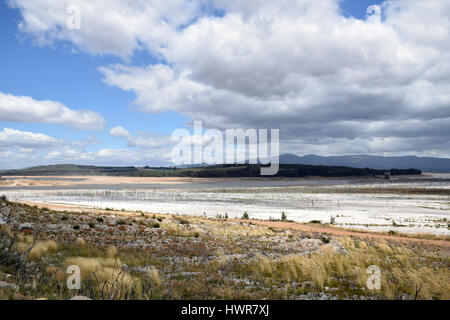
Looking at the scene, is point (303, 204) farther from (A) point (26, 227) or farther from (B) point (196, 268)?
(B) point (196, 268)

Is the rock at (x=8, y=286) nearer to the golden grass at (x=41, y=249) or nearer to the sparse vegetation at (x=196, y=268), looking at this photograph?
the sparse vegetation at (x=196, y=268)

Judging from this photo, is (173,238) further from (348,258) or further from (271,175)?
(271,175)

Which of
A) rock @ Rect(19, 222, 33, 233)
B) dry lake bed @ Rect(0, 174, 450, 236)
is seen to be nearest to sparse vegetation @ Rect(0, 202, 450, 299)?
rock @ Rect(19, 222, 33, 233)

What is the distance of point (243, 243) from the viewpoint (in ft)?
51.9
